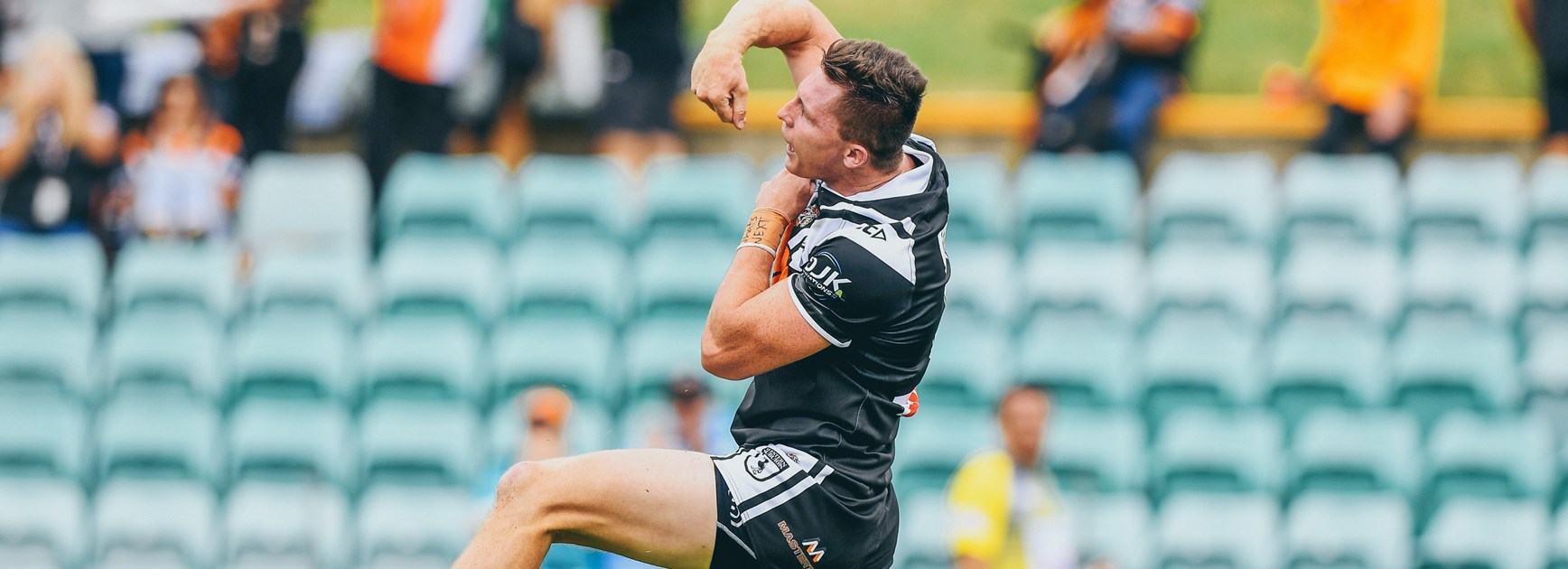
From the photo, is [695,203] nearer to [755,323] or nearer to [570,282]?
[570,282]

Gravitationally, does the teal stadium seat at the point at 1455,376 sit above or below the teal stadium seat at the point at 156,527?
above

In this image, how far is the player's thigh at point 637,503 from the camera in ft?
14.6

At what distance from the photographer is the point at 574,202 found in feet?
32.7

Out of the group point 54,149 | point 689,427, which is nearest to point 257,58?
point 54,149

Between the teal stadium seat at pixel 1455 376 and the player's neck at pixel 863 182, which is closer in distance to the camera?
the player's neck at pixel 863 182

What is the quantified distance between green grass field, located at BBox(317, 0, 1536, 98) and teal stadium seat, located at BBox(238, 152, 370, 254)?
9.69ft

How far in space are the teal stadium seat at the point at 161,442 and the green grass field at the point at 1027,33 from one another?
448 cm

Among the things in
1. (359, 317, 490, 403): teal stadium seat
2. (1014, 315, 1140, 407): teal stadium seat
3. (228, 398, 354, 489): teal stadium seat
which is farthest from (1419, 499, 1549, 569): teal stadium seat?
(228, 398, 354, 489): teal stadium seat

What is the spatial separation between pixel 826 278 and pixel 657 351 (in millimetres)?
4825

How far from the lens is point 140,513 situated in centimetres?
903

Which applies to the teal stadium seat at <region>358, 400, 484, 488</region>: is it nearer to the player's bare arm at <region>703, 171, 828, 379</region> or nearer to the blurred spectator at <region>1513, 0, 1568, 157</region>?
the player's bare arm at <region>703, 171, 828, 379</region>

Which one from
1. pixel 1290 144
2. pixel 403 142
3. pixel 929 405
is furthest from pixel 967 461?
pixel 403 142

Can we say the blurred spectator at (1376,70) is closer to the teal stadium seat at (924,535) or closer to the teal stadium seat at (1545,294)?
the teal stadium seat at (1545,294)

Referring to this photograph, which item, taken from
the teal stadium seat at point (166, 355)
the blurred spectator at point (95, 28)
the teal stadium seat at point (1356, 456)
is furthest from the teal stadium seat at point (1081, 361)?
the blurred spectator at point (95, 28)
